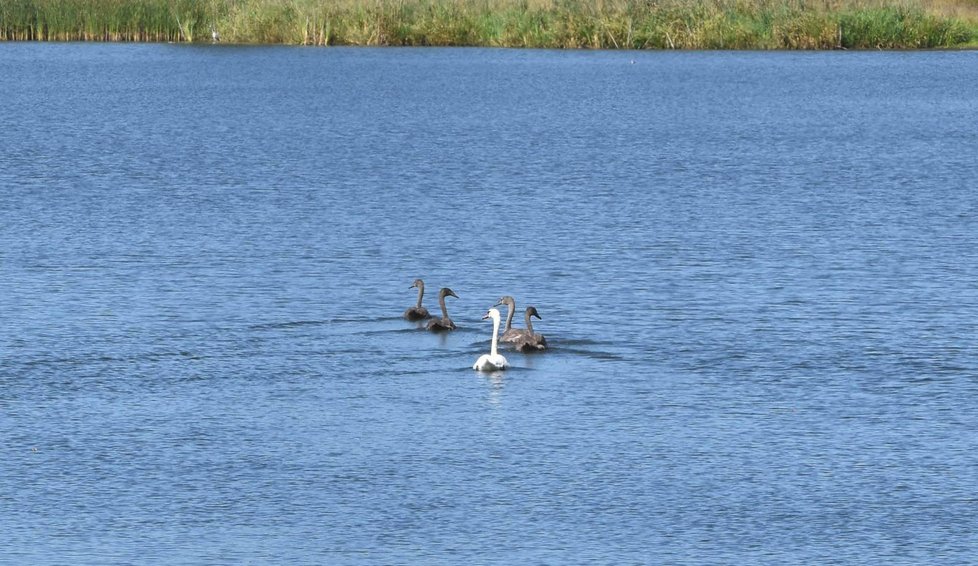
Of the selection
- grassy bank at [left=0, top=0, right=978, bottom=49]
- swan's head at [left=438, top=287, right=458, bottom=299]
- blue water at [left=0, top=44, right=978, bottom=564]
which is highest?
grassy bank at [left=0, top=0, right=978, bottom=49]

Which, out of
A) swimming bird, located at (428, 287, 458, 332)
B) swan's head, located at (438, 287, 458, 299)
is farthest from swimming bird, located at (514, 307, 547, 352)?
swan's head, located at (438, 287, 458, 299)

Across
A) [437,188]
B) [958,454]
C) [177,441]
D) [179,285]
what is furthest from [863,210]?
[177,441]

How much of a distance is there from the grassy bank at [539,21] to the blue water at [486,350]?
2477 centimetres

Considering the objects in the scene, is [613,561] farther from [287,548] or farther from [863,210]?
[863,210]

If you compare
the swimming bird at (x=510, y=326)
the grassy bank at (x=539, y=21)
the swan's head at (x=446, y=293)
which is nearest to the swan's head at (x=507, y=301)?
the swimming bird at (x=510, y=326)

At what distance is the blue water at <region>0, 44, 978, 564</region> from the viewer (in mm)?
15094

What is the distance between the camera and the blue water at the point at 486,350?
15.1m

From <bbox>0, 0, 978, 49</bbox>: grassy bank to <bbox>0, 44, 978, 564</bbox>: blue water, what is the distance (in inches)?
975

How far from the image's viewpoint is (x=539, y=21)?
233ft

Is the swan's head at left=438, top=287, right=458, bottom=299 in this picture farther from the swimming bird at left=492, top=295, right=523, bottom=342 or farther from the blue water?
the swimming bird at left=492, top=295, right=523, bottom=342

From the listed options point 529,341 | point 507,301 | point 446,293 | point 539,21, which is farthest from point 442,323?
point 539,21

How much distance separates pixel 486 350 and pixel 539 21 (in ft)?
167

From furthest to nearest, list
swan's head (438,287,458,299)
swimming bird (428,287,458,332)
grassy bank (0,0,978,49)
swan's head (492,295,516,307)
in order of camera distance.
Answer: grassy bank (0,0,978,49)
swan's head (438,287,458,299)
swimming bird (428,287,458,332)
swan's head (492,295,516,307)

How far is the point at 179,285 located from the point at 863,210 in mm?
13715
